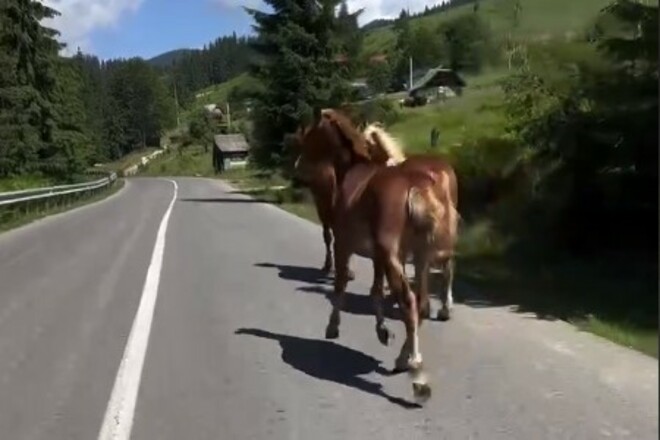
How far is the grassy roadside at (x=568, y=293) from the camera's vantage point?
8.82 m

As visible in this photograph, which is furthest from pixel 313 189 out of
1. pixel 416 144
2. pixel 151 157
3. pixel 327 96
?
pixel 151 157

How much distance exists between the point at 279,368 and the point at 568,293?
472 cm

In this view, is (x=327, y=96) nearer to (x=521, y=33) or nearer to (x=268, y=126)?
(x=268, y=126)

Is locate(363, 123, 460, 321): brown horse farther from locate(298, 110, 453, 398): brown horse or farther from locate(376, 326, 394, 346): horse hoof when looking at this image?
locate(376, 326, 394, 346): horse hoof

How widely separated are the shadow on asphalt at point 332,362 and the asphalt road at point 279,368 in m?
0.02

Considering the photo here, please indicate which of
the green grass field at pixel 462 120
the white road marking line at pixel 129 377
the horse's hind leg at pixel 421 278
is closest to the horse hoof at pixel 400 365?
the horse's hind leg at pixel 421 278

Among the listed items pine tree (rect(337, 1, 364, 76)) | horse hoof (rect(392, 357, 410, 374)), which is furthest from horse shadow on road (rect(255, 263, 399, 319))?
pine tree (rect(337, 1, 364, 76))

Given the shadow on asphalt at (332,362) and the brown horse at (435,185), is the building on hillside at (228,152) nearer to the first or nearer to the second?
the shadow on asphalt at (332,362)

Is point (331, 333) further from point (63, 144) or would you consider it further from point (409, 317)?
point (63, 144)

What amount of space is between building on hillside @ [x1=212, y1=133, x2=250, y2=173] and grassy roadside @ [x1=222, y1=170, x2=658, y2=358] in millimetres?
94415

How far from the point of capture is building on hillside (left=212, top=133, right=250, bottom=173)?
10912cm

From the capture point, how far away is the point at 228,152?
367 ft

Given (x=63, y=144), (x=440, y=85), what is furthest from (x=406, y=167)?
(x=63, y=144)

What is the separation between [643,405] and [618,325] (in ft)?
9.80
